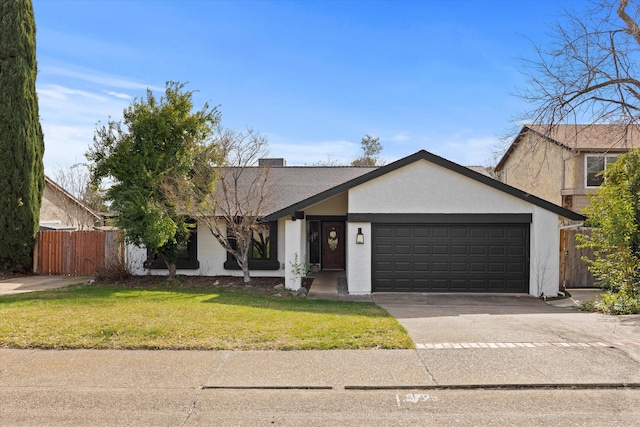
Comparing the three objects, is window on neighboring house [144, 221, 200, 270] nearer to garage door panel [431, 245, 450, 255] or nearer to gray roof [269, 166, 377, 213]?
gray roof [269, 166, 377, 213]

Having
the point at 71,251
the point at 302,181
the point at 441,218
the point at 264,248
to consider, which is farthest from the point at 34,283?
the point at 441,218

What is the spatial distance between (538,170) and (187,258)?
16558mm

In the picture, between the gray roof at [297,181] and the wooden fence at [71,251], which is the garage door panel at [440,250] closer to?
the gray roof at [297,181]

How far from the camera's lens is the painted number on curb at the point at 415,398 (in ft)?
→ 15.6

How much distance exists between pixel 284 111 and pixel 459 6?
9082 millimetres

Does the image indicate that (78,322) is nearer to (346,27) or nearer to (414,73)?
(346,27)

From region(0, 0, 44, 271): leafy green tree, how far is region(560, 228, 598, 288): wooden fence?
19.3 m

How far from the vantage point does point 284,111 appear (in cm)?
1905

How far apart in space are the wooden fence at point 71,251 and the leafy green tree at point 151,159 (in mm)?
2999

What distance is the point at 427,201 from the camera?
496 inches

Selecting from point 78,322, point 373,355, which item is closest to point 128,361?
point 78,322

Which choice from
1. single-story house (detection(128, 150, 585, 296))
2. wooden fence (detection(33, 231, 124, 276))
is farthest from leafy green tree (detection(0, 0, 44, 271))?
single-story house (detection(128, 150, 585, 296))

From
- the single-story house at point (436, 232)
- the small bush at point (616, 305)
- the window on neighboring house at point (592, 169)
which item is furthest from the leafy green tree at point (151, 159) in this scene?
the window on neighboring house at point (592, 169)

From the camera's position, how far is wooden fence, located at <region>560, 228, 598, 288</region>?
44.1ft
